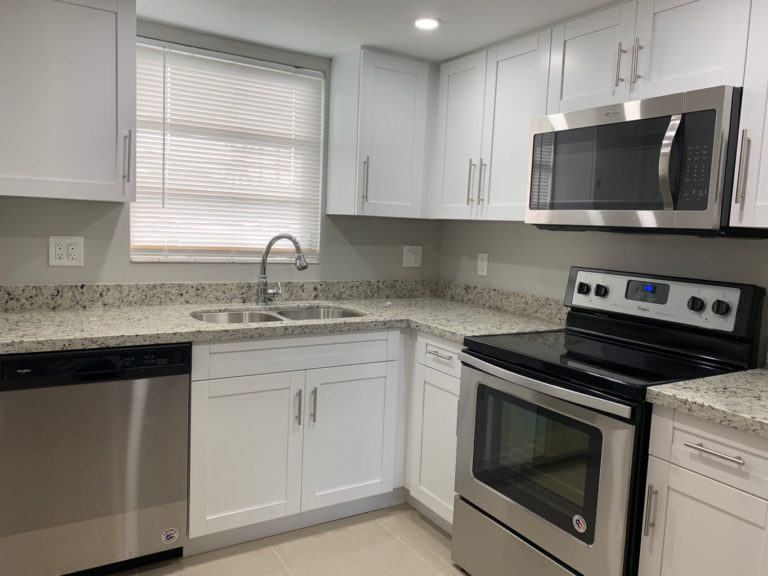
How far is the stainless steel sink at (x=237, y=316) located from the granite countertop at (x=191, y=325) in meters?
0.04

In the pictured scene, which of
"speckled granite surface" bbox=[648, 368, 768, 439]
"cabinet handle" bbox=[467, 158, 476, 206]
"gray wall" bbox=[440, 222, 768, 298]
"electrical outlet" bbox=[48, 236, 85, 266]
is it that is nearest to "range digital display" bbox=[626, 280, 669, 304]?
"gray wall" bbox=[440, 222, 768, 298]

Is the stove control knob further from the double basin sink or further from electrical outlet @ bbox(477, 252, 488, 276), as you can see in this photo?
the double basin sink

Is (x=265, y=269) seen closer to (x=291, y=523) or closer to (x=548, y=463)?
(x=291, y=523)

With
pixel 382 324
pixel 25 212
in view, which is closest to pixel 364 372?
pixel 382 324

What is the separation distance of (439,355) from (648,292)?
0.84m

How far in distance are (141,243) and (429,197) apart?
1.39m

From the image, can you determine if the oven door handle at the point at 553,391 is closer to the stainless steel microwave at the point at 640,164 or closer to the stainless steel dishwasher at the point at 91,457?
the stainless steel microwave at the point at 640,164

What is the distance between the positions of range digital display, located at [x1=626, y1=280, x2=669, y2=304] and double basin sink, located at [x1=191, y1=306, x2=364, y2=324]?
1.17 metres

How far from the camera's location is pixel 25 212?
7.63ft

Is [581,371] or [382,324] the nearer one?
[581,371]

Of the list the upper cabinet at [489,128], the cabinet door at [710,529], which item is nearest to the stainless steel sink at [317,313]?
the upper cabinet at [489,128]

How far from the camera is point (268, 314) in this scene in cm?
270

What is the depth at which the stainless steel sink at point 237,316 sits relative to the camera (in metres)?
2.63

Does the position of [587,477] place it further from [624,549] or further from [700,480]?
[700,480]
